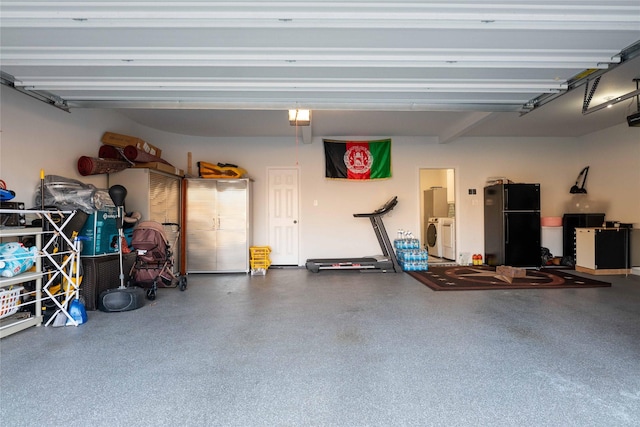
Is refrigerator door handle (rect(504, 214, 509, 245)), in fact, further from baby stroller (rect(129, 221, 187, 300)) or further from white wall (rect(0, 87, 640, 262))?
baby stroller (rect(129, 221, 187, 300))

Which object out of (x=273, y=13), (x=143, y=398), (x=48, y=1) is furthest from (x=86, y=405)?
(x=273, y=13)

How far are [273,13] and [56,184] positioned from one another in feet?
10.8

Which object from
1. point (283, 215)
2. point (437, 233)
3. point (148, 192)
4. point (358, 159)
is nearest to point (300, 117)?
point (358, 159)

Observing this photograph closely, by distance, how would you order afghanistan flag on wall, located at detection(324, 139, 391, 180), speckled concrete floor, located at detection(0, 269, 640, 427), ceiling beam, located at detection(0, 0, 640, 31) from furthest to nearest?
afghanistan flag on wall, located at detection(324, 139, 391, 180) < ceiling beam, located at detection(0, 0, 640, 31) < speckled concrete floor, located at detection(0, 269, 640, 427)

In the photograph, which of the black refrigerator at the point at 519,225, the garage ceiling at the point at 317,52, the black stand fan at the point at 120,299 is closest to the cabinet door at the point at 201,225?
the black stand fan at the point at 120,299

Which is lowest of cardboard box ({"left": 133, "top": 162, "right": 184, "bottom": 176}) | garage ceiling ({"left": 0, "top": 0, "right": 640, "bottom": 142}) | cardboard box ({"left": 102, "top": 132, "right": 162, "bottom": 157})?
cardboard box ({"left": 133, "top": 162, "right": 184, "bottom": 176})

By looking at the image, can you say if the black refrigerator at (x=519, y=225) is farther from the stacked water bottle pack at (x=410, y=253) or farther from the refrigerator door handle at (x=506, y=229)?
the stacked water bottle pack at (x=410, y=253)

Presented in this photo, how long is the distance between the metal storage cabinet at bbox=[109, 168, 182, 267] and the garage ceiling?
4.64 feet

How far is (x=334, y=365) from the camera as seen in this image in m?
2.28

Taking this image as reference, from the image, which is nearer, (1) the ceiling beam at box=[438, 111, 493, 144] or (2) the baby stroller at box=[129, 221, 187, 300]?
(2) the baby stroller at box=[129, 221, 187, 300]

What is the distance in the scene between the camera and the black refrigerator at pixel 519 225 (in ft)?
20.9

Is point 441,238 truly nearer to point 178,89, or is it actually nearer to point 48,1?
point 178,89

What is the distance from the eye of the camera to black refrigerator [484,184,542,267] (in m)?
6.38

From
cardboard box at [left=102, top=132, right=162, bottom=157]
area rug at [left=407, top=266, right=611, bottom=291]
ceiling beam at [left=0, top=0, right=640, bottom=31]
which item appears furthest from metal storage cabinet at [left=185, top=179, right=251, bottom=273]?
ceiling beam at [left=0, top=0, right=640, bottom=31]
